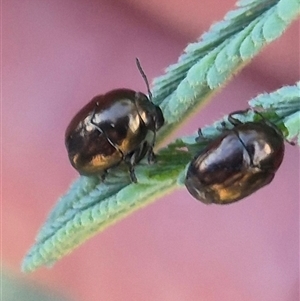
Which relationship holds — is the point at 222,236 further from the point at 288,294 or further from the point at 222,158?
the point at 222,158

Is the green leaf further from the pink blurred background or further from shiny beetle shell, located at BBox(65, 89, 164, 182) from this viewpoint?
the pink blurred background

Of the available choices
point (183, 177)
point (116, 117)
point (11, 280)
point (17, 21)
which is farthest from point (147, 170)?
point (17, 21)

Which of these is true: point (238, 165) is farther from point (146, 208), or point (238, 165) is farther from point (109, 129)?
point (146, 208)

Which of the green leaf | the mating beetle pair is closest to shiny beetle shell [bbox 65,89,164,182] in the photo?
the mating beetle pair

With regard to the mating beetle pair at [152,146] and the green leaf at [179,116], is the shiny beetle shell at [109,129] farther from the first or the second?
the green leaf at [179,116]

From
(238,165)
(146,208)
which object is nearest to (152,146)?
(238,165)

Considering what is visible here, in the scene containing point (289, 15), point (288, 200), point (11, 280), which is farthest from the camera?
point (288, 200)

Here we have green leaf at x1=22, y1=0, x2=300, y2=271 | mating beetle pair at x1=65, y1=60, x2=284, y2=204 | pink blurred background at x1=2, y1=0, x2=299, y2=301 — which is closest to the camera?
green leaf at x1=22, y1=0, x2=300, y2=271
